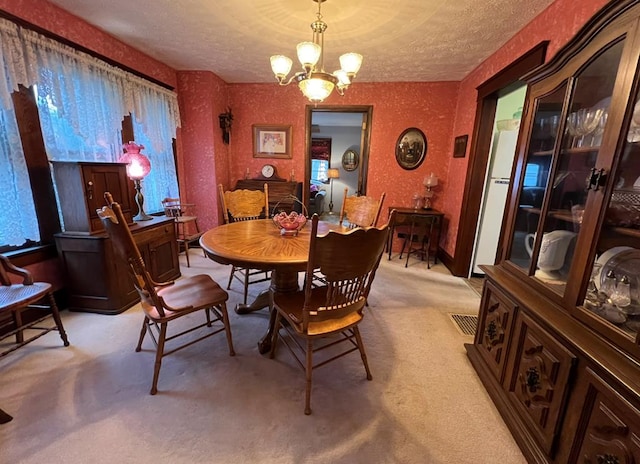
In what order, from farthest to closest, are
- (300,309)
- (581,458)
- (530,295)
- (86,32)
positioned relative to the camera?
(86,32) → (300,309) → (530,295) → (581,458)

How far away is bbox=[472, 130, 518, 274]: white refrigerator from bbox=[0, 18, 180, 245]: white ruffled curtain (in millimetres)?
3979

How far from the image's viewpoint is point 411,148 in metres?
4.01

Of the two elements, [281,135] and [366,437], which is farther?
[281,135]

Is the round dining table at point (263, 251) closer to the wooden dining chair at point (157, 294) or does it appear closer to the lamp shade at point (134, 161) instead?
the wooden dining chair at point (157, 294)

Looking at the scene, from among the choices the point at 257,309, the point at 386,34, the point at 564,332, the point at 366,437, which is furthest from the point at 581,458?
the point at 386,34

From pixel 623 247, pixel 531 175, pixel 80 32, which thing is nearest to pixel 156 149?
pixel 80 32

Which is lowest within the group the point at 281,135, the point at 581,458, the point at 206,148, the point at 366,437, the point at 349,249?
the point at 366,437

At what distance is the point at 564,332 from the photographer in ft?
3.56

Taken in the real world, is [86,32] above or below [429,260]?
above

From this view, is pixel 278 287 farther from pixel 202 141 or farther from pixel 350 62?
pixel 202 141

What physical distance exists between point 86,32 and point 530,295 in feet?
12.8

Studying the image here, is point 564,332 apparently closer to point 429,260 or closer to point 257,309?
point 257,309

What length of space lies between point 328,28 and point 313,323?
245 cm

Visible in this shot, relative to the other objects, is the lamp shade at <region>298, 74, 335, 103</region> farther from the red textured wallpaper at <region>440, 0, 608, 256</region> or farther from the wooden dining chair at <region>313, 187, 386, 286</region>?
the red textured wallpaper at <region>440, 0, 608, 256</region>
